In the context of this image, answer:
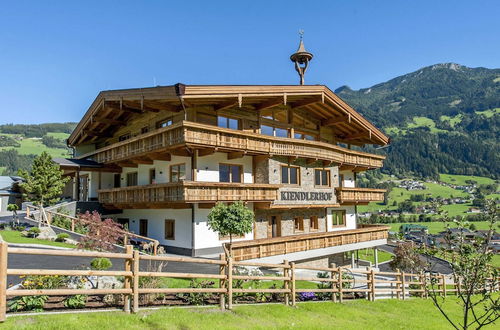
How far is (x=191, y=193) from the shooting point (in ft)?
58.2

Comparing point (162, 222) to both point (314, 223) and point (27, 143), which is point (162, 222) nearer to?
point (314, 223)

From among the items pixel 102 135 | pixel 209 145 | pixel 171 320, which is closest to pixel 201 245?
pixel 209 145

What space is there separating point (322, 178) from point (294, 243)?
754 cm

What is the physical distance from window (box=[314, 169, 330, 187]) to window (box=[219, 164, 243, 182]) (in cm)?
637

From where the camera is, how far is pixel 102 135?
31.0 metres

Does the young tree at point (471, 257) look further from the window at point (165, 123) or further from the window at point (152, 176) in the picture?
the window at point (152, 176)

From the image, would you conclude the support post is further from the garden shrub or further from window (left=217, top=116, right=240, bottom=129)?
window (left=217, top=116, right=240, bottom=129)

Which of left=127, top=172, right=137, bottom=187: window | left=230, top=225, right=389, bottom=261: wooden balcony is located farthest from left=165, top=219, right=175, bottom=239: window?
left=230, top=225, right=389, bottom=261: wooden balcony

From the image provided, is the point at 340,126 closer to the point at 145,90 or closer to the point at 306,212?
the point at 306,212

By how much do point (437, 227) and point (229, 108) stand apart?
4580 inches

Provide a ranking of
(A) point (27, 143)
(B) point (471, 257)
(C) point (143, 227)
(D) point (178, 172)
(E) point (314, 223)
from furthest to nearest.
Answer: (A) point (27, 143)
(E) point (314, 223)
(C) point (143, 227)
(D) point (178, 172)
(B) point (471, 257)

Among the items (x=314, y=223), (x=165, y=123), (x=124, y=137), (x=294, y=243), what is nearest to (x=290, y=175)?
(x=294, y=243)

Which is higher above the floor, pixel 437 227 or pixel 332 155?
pixel 332 155

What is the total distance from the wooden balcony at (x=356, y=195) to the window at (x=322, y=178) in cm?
96
